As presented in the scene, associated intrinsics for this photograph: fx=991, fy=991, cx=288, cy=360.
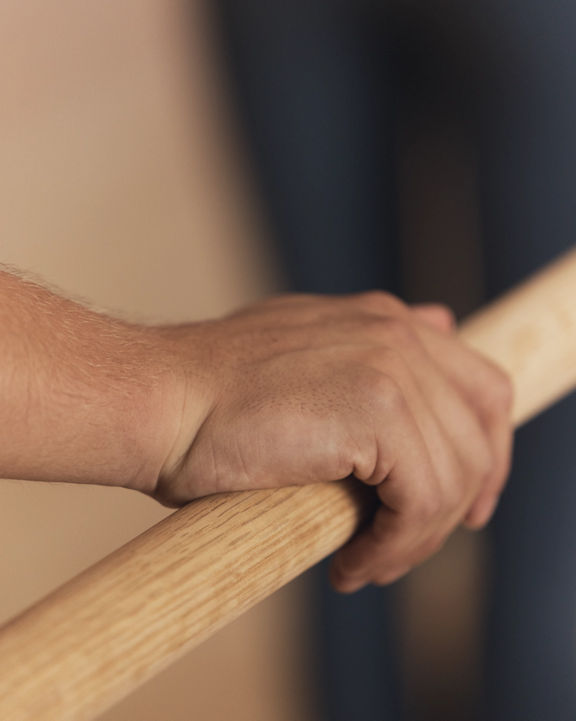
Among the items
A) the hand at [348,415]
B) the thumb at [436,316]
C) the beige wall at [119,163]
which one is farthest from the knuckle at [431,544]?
the beige wall at [119,163]

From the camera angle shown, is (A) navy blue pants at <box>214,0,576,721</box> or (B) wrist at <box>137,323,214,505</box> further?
(A) navy blue pants at <box>214,0,576,721</box>

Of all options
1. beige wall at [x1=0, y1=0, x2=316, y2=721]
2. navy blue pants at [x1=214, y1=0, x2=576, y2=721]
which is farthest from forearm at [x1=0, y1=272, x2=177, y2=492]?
beige wall at [x1=0, y1=0, x2=316, y2=721]

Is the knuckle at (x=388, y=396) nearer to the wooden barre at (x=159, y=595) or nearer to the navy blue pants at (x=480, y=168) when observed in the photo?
the wooden barre at (x=159, y=595)

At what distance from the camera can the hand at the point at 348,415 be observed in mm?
346

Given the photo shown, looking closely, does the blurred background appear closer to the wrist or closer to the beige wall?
the beige wall

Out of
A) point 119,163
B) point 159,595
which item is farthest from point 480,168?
point 119,163

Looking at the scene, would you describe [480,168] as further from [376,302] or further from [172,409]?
[172,409]

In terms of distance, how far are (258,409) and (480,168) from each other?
0.52 m

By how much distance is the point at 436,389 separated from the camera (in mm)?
391

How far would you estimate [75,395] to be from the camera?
323mm

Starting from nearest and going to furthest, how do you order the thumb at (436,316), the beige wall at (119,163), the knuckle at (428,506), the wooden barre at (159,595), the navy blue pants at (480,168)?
the wooden barre at (159,595), the knuckle at (428,506), the thumb at (436,316), the navy blue pants at (480,168), the beige wall at (119,163)

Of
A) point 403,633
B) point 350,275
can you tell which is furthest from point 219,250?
point 403,633

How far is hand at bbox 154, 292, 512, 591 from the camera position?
1.13 ft

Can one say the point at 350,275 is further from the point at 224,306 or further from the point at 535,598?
the point at 224,306
